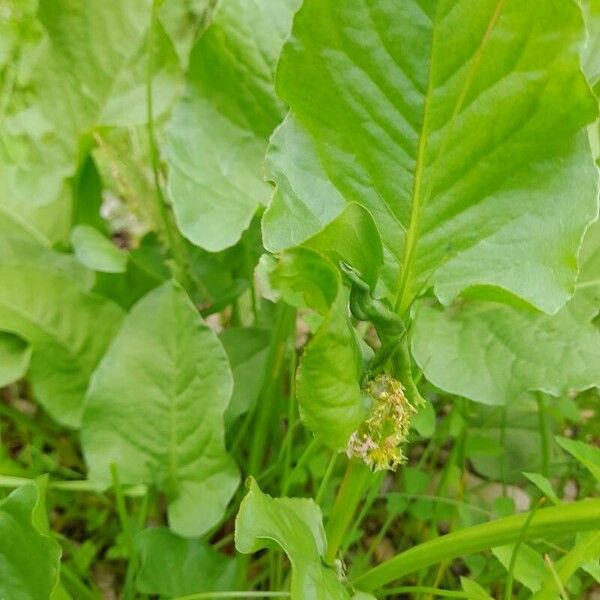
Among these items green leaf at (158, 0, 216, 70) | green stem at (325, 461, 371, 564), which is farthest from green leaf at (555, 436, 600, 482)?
green leaf at (158, 0, 216, 70)

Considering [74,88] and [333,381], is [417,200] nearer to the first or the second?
[333,381]

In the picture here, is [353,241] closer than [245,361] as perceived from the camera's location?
Yes

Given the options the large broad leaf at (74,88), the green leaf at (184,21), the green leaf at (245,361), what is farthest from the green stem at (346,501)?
the green leaf at (184,21)

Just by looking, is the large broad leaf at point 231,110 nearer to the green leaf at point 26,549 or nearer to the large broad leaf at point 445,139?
the large broad leaf at point 445,139

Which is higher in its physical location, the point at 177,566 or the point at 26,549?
the point at 26,549

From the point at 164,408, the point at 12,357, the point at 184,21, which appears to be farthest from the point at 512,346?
the point at 184,21

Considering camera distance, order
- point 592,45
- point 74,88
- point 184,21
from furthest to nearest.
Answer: point 184,21, point 74,88, point 592,45

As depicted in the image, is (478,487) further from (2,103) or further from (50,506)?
(2,103)
